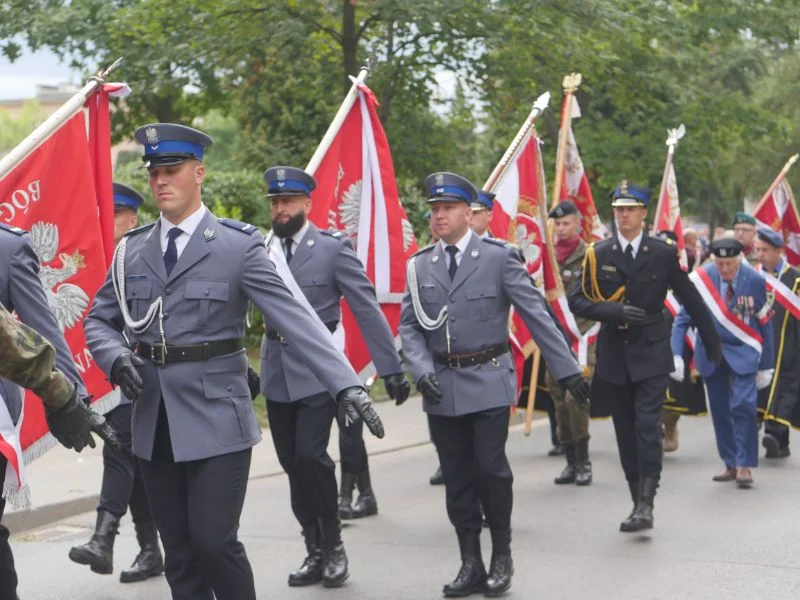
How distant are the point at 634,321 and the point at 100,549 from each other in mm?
3477

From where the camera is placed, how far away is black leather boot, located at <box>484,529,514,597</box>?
266 inches

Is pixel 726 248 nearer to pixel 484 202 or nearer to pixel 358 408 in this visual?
pixel 484 202

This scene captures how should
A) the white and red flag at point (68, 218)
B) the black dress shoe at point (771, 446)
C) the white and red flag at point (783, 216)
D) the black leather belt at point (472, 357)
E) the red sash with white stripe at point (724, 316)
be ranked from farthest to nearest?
1. the white and red flag at point (783, 216)
2. the black dress shoe at point (771, 446)
3. the red sash with white stripe at point (724, 316)
4. the black leather belt at point (472, 357)
5. the white and red flag at point (68, 218)

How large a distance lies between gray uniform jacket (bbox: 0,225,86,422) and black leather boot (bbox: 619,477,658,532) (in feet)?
13.0

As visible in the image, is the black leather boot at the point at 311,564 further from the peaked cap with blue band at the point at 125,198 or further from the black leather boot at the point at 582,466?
the black leather boot at the point at 582,466

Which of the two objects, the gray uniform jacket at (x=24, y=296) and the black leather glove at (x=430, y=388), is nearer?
the gray uniform jacket at (x=24, y=296)

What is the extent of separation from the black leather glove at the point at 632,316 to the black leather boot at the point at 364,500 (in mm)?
1972

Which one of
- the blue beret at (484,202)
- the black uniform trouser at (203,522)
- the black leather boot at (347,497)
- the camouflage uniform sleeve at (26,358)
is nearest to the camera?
the camouflage uniform sleeve at (26,358)

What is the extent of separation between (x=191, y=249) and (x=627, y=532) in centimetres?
402

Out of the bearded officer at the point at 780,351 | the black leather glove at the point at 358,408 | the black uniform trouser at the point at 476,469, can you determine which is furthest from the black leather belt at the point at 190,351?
the bearded officer at the point at 780,351

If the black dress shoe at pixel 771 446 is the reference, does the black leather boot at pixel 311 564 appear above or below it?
above

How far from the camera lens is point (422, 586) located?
7.01 m

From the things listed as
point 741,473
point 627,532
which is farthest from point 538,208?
point 627,532

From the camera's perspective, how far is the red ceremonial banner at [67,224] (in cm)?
626
